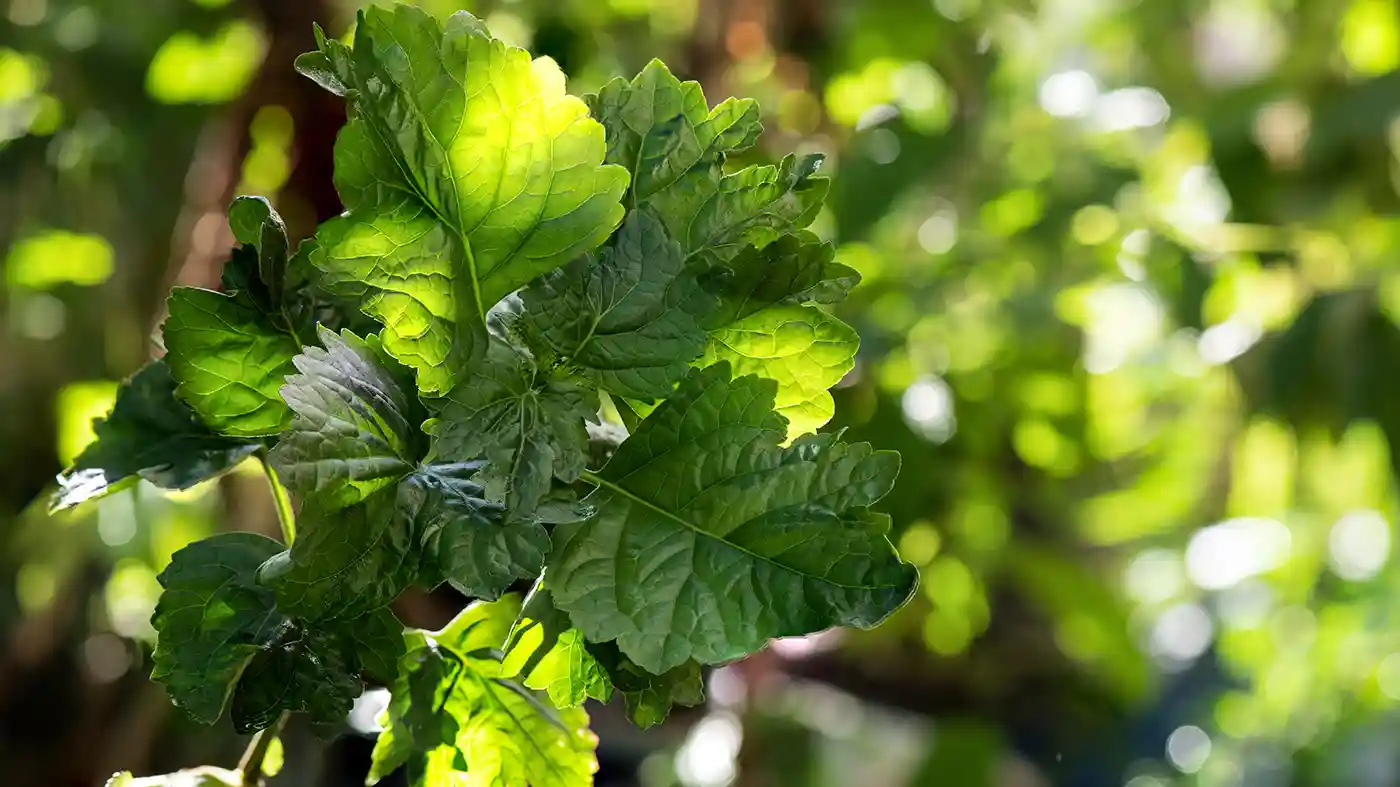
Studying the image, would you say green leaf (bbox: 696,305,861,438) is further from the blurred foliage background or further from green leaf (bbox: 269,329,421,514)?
the blurred foliage background

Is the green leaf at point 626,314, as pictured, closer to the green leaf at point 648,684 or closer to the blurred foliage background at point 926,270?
the green leaf at point 648,684

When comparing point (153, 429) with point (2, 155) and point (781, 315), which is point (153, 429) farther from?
point (2, 155)

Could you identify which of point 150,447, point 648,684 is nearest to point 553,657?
point 648,684

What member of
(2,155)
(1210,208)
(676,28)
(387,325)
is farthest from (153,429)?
(1210,208)

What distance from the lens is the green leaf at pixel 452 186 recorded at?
0.19 metres

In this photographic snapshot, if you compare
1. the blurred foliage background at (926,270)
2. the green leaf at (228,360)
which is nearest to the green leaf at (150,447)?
the green leaf at (228,360)

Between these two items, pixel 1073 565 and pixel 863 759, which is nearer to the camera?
pixel 1073 565

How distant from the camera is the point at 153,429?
276 mm

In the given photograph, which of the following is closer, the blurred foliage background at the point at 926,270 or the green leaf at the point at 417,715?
the green leaf at the point at 417,715

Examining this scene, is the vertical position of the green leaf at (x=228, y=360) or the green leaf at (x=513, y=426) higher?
the green leaf at (x=513, y=426)

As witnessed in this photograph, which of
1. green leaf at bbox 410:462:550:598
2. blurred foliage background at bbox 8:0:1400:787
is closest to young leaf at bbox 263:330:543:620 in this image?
green leaf at bbox 410:462:550:598

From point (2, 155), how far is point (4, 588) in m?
0.29

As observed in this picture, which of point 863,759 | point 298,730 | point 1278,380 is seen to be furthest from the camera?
point 863,759

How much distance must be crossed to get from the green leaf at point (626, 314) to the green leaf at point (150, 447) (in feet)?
0.31
